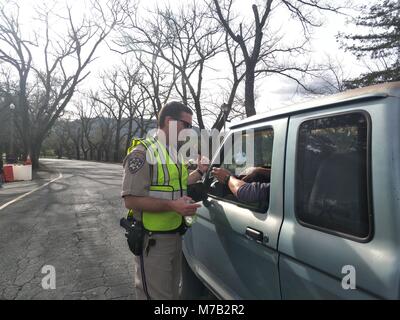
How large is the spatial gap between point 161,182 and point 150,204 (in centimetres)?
19

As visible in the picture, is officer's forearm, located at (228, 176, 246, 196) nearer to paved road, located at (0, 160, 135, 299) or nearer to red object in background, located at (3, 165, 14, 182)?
paved road, located at (0, 160, 135, 299)

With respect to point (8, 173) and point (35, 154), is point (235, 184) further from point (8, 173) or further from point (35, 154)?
point (35, 154)

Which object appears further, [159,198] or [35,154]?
[35,154]

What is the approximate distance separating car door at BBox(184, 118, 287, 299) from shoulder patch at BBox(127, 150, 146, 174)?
2.39ft

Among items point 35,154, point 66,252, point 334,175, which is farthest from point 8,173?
point 334,175

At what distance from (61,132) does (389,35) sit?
78.1m

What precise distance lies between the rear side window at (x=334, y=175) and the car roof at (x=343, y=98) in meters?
0.07

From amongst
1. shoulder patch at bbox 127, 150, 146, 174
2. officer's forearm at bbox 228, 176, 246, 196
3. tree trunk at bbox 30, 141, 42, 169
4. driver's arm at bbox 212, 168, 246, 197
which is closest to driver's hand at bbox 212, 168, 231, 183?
driver's arm at bbox 212, 168, 246, 197

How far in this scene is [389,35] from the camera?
79.4 ft

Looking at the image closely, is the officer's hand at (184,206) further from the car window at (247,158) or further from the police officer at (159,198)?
the car window at (247,158)

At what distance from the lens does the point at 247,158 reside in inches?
123

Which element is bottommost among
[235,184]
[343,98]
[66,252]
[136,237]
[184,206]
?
[66,252]

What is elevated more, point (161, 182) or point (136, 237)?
point (161, 182)

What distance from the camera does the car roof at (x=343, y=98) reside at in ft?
4.84
